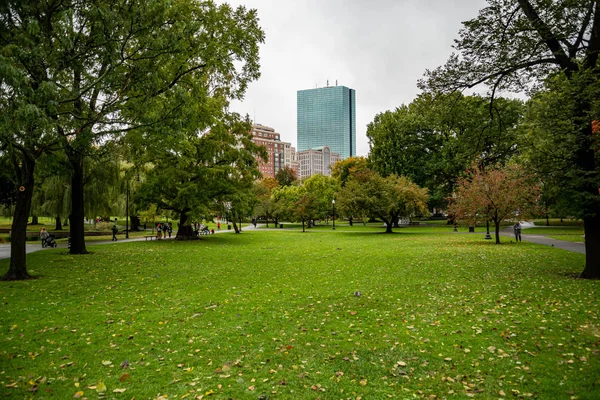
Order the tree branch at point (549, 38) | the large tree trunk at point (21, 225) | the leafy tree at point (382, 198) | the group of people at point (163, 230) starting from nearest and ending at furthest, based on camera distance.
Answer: the tree branch at point (549, 38)
the large tree trunk at point (21, 225)
the group of people at point (163, 230)
the leafy tree at point (382, 198)

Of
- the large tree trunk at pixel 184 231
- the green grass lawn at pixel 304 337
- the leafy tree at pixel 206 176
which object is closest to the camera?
the green grass lawn at pixel 304 337

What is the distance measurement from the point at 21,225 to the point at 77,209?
21.8 feet

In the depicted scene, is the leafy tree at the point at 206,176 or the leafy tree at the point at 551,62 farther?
the leafy tree at the point at 206,176

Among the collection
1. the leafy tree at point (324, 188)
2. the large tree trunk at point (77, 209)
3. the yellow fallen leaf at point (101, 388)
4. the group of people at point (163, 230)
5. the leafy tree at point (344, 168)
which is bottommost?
the yellow fallen leaf at point (101, 388)

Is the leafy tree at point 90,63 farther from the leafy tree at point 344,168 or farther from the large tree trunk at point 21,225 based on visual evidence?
the leafy tree at point 344,168

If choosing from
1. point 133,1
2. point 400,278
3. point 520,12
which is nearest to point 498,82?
point 520,12

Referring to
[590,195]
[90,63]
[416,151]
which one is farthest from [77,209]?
[416,151]

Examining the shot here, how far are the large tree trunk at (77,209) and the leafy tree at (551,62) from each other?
1625 cm

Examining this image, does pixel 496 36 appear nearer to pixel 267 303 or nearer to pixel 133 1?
pixel 267 303

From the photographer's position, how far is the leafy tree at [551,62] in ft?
32.2

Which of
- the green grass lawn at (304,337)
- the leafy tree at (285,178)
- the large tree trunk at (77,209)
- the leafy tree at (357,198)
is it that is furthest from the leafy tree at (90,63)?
the leafy tree at (285,178)

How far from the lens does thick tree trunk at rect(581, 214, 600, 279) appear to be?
1073 cm

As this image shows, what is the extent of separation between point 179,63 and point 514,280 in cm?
1493

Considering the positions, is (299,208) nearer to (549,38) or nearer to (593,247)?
(593,247)
